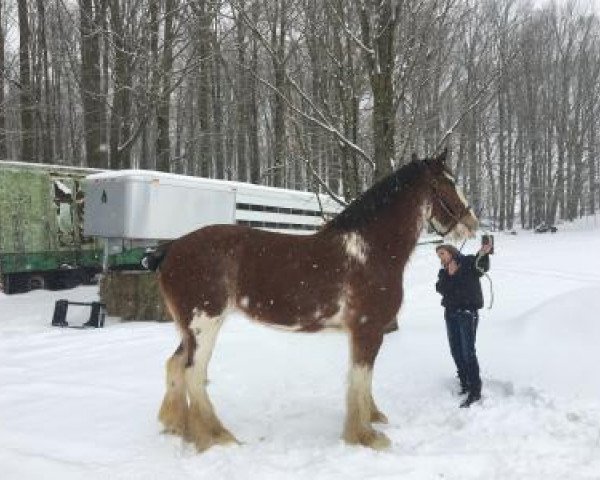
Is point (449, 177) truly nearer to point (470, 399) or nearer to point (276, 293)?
point (276, 293)

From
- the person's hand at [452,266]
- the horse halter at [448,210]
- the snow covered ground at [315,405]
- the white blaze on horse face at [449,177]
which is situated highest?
the white blaze on horse face at [449,177]

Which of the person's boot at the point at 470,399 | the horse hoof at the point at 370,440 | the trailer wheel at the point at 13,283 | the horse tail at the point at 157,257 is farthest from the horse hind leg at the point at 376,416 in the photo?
the trailer wheel at the point at 13,283

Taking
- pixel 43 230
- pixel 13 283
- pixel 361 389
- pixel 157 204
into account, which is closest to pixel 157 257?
pixel 361 389

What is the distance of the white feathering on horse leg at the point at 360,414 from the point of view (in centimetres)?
499

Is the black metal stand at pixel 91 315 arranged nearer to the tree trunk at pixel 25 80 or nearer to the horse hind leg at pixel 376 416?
the horse hind leg at pixel 376 416

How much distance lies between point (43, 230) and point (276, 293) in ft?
43.6

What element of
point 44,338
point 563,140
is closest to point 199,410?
point 44,338

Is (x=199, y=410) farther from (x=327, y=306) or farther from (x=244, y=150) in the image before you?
(x=244, y=150)

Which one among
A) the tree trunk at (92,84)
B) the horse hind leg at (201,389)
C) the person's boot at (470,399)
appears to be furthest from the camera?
the tree trunk at (92,84)

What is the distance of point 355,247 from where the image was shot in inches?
209

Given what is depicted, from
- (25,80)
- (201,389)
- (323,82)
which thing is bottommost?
(201,389)

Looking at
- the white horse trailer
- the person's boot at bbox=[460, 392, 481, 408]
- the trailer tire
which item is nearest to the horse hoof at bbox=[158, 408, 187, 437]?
the person's boot at bbox=[460, 392, 481, 408]

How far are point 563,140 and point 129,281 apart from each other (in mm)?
37666

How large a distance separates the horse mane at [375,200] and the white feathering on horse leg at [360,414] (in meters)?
1.16
